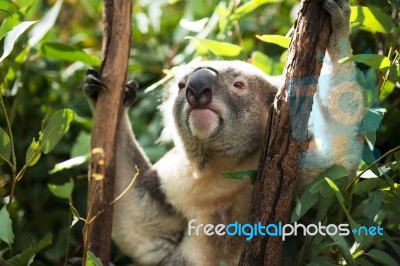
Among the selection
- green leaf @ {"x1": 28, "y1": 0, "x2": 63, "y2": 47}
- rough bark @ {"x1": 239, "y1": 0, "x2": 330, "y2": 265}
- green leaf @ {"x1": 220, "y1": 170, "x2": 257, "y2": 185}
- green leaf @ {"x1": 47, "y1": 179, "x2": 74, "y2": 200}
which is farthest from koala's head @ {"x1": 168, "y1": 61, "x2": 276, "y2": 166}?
green leaf @ {"x1": 28, "y1": 0, "x2": 63, "y2": 47}

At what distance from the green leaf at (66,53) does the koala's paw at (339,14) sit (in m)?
1.63

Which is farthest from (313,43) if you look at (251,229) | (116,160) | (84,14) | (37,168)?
(84,14)

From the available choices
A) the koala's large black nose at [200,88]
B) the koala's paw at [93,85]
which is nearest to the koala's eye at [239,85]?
the koala's large black nose at [200,88]

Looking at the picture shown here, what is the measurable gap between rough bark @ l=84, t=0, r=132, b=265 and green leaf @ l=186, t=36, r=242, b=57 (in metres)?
0.39

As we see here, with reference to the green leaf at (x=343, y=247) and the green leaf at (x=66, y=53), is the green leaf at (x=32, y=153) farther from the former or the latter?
the green leaf at (x=343, y=247)

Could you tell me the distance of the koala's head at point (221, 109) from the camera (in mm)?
2885

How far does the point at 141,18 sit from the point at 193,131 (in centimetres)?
212

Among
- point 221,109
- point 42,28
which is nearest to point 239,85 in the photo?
point 221,109

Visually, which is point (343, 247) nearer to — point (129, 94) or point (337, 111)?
point (337, 111)

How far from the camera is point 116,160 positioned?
3.68 metres

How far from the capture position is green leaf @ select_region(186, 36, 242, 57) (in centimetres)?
325

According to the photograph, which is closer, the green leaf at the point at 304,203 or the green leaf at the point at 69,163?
the green leaf at the point at 304,203

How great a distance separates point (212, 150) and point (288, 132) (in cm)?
64

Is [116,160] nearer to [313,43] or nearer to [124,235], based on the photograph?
[124,235]
